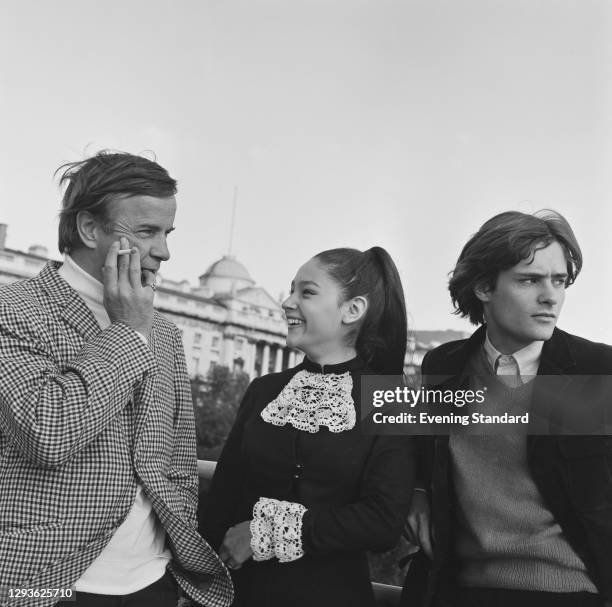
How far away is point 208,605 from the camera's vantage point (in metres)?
1.93

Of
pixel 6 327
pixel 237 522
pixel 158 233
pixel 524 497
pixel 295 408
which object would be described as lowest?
pixel 237 522

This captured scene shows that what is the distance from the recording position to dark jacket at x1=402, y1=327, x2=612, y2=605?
1858 millimetres

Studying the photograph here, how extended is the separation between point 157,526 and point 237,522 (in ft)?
1.05

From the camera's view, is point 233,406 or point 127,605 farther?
point 233,406

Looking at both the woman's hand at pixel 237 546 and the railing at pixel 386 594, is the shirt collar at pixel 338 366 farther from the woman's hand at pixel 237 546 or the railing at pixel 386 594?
the railing at pixel 386 594

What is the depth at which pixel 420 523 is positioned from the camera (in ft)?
6.85

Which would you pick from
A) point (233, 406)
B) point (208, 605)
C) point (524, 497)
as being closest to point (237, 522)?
point (208, 605)

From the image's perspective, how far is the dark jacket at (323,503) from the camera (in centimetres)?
190

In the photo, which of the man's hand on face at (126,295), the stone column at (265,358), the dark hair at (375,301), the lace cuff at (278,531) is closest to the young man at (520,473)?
the dark hair at (375,301)

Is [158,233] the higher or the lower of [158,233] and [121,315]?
the higher

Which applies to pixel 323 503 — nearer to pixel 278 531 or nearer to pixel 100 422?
pixel 278 531

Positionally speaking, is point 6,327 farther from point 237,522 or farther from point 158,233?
point 237,522

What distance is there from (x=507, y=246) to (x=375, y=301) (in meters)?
0.43

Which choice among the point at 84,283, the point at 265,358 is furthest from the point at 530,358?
the point at 265,358
